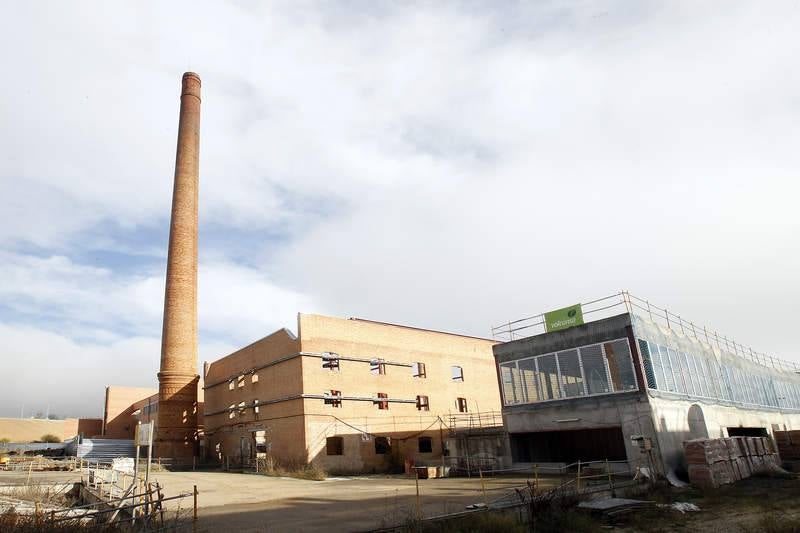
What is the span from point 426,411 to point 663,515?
967 inches

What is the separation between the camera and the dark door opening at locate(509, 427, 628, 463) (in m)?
25.4

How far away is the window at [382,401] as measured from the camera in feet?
115

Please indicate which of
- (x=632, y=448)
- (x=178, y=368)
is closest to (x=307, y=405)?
(x=178, y=368)

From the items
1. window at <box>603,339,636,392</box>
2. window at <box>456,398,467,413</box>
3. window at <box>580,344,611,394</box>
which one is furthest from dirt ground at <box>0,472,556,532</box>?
window at <box>456,398,467,413</box>

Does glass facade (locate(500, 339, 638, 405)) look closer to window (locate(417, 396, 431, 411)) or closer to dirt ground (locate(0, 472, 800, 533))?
dirt ground (locate(0, 472, 800, 533))

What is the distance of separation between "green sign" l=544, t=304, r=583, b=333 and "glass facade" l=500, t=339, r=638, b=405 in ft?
5.44

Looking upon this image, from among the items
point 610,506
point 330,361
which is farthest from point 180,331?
point 610,506

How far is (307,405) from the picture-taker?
3095cm

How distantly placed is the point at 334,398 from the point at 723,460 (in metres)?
20.5

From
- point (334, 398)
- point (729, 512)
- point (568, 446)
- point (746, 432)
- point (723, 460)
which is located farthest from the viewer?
point (334, 398)

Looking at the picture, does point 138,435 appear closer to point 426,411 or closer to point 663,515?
point 663,515

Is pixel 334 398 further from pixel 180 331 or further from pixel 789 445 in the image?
pixel 789 445

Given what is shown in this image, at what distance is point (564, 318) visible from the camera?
25156mm

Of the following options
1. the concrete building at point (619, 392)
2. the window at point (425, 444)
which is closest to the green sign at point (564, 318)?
the concrete building at point (619, 392)
